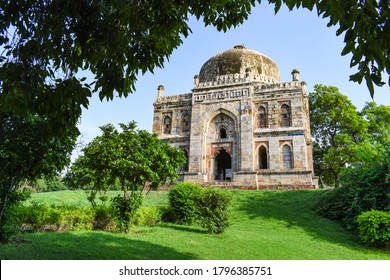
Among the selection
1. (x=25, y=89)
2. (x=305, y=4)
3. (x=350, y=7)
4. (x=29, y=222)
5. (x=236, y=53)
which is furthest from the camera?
(x=236, y=53)

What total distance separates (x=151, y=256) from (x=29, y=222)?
5082 millimetres

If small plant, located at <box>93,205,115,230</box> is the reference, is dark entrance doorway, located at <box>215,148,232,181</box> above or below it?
above

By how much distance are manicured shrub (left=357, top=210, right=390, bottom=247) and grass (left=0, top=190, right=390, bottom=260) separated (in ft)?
1.03

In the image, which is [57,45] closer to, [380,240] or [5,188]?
[5,188]

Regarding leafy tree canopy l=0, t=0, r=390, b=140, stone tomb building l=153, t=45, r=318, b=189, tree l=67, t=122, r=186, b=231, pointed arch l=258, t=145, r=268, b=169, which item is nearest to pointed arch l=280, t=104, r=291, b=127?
stone tomb building l=153, t=45, r=318, b=189

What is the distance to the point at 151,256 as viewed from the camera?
6.34 metres

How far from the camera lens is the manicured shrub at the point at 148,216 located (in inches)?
436

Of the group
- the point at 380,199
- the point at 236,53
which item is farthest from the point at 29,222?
the point at 236,53

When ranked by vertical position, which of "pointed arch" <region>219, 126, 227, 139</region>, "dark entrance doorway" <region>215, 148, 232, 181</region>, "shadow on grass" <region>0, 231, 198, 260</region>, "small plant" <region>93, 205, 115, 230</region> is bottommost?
"shadow on grass" <region>0, 231, 198, 260</region>

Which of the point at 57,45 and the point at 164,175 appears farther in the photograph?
the point at 164,175

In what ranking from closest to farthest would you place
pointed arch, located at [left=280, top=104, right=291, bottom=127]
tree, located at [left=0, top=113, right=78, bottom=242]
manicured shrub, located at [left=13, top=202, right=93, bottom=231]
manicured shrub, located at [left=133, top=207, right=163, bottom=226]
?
tree, located at [left=0, top=113, right=78, bottom=242] → manicured shrub, located at [left=13, top=202, right=93, bottom=231] → manicured shrub, located at [left=133, top=207, right=163, bottom=226] → pointed arch, located at [left=280, top=104, right=291, bottom=127]

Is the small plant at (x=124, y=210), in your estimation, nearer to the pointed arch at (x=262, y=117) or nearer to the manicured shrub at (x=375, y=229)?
the manicured shrub at (x=375, y=229)

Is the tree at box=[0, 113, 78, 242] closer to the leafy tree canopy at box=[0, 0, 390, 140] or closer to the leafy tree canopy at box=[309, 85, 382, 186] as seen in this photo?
the leafy tree canopy at box=[0, 0, 390, 140]

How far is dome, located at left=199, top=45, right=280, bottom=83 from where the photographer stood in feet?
79.1
